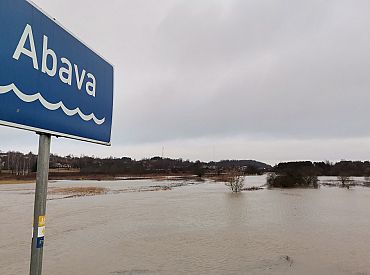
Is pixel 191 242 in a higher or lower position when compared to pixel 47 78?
lower

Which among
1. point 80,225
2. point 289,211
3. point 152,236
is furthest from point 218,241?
point 289,211

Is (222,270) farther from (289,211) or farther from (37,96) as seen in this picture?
(289,211)

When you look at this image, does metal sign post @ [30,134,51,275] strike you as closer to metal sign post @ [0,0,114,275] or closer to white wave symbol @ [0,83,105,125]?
metal sign post @ [0,0,114,275]

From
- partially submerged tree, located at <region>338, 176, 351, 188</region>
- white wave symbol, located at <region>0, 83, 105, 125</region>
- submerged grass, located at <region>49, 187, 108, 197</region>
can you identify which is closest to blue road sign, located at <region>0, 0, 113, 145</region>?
white wave symbol, located at <region>0, 83, 105, 125</region>

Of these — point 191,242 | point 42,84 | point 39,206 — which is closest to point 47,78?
point 42,84

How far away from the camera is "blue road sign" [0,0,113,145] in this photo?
4.64 ft

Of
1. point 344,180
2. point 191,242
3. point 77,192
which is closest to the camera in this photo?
point 191,242

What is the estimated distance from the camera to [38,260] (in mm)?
1627

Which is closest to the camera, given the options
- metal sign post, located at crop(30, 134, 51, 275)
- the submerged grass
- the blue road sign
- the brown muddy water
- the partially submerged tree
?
the blue road sign

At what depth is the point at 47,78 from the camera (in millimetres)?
1634

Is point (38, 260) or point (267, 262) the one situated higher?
point (38, 260)

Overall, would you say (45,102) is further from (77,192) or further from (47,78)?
(77,192)

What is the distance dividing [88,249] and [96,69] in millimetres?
11155

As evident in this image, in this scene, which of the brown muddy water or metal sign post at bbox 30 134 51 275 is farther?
the brown muddy water
